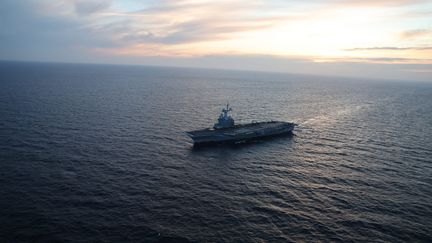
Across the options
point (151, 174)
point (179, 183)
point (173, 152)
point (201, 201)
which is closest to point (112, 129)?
point (173, 152)

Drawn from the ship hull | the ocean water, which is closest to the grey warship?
the ship hull

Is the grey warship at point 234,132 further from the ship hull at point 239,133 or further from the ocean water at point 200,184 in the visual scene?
the ocean water at point 200,184

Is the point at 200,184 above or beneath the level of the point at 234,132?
beneath

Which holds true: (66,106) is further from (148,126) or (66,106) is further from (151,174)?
(151,174)

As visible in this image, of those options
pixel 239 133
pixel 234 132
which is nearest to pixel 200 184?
pixel 239 133

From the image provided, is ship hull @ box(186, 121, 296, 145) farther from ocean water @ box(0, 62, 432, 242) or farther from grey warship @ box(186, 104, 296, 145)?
ocean water @ box(0, 62, 432, 242)

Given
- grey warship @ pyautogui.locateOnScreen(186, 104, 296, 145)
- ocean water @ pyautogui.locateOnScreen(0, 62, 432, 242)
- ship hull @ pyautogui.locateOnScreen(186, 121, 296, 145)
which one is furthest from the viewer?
grey warship @ pyautogui.locateOnScreen(186, 104, 296, 145)

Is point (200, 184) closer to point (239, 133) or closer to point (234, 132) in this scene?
point (239, 133)
